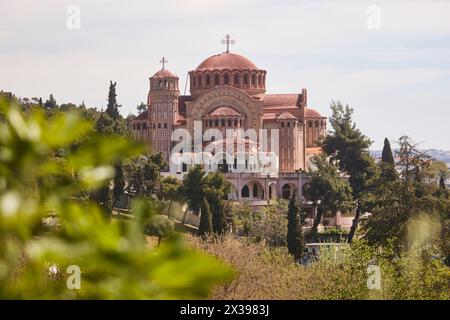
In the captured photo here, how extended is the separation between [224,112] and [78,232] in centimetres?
6797

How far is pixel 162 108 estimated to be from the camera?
235 feet

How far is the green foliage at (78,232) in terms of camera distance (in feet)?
6.52

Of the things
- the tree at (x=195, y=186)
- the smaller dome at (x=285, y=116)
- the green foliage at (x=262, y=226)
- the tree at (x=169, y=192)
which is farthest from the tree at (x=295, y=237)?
the smaller dome at (x=285, y=116)

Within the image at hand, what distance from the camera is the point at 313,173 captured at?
6488 cm

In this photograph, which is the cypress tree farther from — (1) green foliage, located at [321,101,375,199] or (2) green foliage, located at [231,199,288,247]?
(2) green foliage, located at [231,199,288,247]

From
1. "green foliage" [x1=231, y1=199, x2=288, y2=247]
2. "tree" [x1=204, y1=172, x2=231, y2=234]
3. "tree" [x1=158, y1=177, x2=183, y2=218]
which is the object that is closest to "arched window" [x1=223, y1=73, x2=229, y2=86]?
"tree" [x1=204, y1=172, x2=231, y2=234]

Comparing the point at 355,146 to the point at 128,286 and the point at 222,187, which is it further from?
the point at 128,286

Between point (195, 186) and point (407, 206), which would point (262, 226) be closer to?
point (195, 186)

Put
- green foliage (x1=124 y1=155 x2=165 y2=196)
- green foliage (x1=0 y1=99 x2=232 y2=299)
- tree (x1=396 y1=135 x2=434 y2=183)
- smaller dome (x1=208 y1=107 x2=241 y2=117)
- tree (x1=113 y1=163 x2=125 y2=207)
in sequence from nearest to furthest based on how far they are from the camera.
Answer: green foliage (x1=0 y1=99 x2=232 y2=299)
tree (x1=396 y1=135 x2=434 y2=183)
tree (x1=113 y1=163 x2=125 y2=207)
green foliage (x1=124 y1=155 x2=165 y2=196)
smaller dome (x1=208 y1=107 x2=241 y2=117)

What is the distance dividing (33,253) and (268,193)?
213ft

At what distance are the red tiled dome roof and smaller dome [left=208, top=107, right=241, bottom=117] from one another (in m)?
4.60

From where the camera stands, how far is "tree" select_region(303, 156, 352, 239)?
61.9 meters
